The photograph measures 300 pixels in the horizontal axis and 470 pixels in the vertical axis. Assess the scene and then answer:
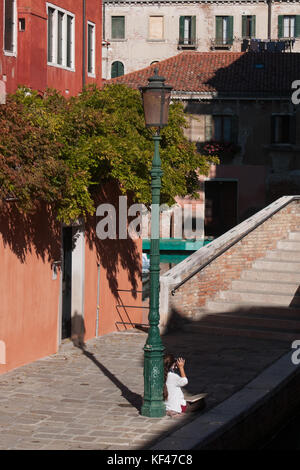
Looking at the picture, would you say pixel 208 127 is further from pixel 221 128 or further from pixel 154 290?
Answer: pixel 154 290

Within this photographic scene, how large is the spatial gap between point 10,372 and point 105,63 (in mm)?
34041

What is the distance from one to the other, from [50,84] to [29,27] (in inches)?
56.8

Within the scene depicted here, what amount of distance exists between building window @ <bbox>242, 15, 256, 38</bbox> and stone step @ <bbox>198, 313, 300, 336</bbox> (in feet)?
95.1

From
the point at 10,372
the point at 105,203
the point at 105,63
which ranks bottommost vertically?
the point at 10,372

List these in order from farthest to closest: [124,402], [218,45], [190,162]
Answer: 1. [218,45]
2. [190,162]
3. [124,402]

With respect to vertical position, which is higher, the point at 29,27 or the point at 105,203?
the point at 29,27

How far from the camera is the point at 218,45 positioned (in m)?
44.1

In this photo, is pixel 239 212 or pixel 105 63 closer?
pixel 239 212

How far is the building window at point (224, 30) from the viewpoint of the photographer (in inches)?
1736

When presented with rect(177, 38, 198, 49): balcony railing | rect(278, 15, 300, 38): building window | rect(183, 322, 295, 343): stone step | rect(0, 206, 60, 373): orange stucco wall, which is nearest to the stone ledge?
rect(183, 322, 295, 343): stone step

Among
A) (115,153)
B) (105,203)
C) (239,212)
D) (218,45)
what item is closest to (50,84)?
(105,203)

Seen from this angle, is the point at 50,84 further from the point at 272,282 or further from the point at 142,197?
the point at 272,282

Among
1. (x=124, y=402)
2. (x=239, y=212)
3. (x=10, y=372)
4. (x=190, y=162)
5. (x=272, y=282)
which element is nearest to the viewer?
(x=124, y=402)

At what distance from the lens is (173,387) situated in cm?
1108
